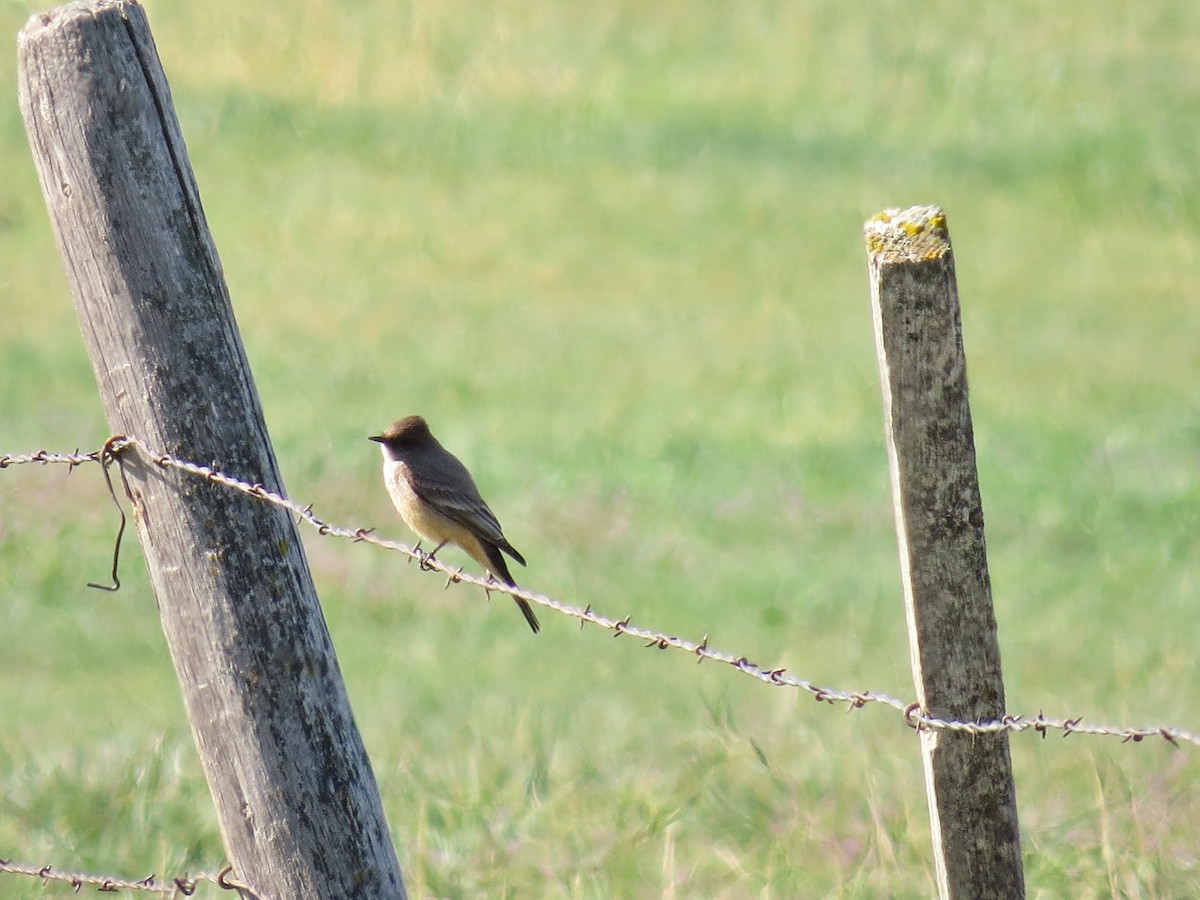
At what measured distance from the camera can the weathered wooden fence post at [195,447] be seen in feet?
10.4

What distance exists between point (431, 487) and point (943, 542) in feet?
10.7

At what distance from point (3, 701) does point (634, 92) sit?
1588 centimetres

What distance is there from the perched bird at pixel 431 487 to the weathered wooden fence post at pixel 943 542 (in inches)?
114

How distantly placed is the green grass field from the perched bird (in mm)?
990

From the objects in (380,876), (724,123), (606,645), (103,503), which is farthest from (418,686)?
(724,123)

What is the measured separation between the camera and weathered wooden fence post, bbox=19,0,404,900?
316 cm

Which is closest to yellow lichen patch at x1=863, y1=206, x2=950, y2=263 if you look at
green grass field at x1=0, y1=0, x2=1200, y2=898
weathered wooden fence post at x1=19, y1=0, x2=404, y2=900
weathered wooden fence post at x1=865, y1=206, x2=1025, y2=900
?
weathered wooden fence post at x1=865, y1=206, x2=1025, y2=900

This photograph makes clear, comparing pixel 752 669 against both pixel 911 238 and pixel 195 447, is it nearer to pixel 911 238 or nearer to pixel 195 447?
pixel 911 238

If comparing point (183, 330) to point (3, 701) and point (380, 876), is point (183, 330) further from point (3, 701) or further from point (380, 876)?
point (3, 701)

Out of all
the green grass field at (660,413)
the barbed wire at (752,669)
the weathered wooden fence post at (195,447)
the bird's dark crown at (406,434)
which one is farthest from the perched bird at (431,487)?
the weathered wooden fence post at (195,447)

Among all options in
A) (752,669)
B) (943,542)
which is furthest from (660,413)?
(943,542)

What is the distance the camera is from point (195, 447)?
10.5ft

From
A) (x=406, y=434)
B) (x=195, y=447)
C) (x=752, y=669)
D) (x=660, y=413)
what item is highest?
(x=660, y=413)

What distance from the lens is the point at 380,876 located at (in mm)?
3314
